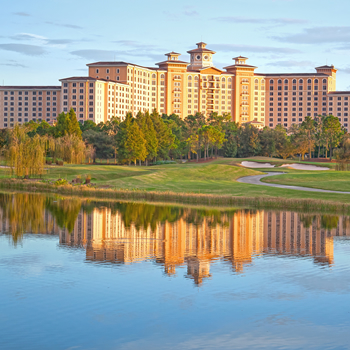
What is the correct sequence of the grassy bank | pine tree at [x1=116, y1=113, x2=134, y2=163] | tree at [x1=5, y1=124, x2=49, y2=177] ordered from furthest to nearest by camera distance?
1. pine tree at [x1=116, y1=113, x2=134, y2=163]
2. tree at [x1=5, y1=124, x2=49, y2=177]
3. the grassy bank

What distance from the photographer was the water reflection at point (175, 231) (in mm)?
25281

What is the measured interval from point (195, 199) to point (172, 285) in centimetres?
3057

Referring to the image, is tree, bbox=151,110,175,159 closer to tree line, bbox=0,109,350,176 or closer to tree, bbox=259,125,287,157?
tree line, bbox=0,109,350,176

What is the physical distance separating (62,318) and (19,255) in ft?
30.4

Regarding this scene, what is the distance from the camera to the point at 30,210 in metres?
41.4

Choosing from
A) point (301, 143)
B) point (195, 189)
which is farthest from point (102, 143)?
point (195, 189)

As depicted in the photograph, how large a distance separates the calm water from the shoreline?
10238mm

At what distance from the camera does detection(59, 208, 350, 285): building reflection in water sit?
2478cm

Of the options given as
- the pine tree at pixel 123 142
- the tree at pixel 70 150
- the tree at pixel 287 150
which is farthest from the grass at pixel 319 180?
the tree at pixel 287 150

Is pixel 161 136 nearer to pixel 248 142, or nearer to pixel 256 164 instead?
pixel 256 164

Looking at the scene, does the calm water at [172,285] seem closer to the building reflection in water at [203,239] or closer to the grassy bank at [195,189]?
the building reflection in water at [203,239]

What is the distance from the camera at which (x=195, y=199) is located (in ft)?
165

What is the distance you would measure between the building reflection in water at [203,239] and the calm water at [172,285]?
65mm

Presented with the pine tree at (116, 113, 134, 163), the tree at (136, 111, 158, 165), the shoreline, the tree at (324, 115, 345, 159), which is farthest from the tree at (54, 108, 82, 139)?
the tree at (324, 115, 345, 159)
